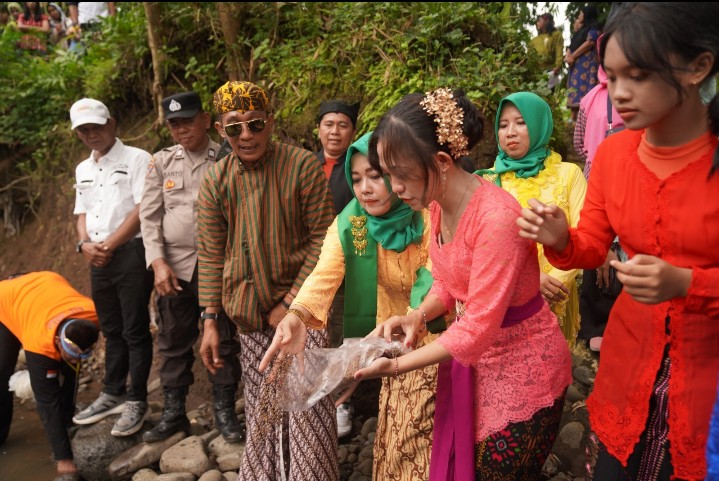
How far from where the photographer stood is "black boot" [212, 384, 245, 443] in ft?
12.9

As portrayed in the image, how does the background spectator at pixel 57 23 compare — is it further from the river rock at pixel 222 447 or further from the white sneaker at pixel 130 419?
the river rock at pixel 222 447

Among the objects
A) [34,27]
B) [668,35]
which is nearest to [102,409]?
[668,35]

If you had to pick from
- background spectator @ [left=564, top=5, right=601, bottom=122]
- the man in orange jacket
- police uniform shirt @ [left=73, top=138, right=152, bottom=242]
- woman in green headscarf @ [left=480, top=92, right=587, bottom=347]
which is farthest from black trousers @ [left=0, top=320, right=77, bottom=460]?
background spectator @ [left=564, top=5, right=601, bottom=122]

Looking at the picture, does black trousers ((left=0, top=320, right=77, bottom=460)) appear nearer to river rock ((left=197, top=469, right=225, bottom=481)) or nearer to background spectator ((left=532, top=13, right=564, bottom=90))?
river rock ((left=197, top=469, right=225, bottom=481))

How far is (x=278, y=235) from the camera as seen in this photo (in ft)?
10.2

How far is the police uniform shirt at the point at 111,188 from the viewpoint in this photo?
14.2 ft

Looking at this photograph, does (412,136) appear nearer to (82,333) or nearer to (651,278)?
(651,278)

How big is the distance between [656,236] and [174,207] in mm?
3121

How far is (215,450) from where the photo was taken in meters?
3.94

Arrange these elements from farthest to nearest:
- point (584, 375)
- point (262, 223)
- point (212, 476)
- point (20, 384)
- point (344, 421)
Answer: point (20, 384)
point (344, 421)
point (584, 375)
point (212, 476)
point (262, 223)

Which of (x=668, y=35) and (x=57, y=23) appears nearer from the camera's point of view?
(x=668, y=35)

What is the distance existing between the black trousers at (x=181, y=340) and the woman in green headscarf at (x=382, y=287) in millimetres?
1462

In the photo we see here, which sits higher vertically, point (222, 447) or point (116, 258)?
point (116, 258)

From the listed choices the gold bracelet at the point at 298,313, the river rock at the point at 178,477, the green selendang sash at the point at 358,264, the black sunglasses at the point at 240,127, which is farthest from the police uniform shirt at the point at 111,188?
the gold bracelet at the point at 298,313
